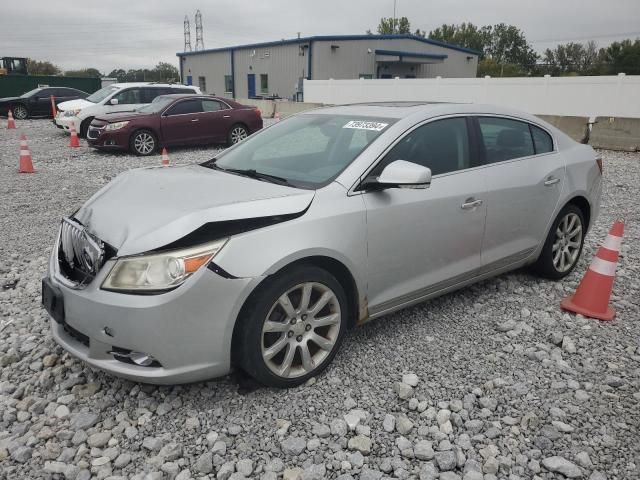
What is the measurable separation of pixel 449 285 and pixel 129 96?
46.8 ft

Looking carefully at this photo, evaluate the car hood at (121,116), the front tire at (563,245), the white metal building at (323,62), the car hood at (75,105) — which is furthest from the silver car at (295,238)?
the white metal building at (323,62)

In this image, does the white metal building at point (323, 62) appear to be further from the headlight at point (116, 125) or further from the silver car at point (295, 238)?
the silver car at point (295, 238)

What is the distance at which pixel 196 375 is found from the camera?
2629 mm

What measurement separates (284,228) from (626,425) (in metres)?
2.11

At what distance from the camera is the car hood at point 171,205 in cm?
260

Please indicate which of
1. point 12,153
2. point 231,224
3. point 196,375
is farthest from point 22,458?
point 12,153

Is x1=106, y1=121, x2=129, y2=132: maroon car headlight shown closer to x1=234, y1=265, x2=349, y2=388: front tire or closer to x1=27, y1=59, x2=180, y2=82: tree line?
x1=234, y1=265, x2=349, y2=388: front tire

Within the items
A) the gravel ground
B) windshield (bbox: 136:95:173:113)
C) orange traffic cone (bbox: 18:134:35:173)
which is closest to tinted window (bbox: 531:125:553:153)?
the gravel ground

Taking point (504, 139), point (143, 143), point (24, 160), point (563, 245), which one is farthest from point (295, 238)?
point (143, 143)

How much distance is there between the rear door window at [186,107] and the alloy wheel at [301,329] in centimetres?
1112

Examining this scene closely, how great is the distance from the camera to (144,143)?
12547 millimetres

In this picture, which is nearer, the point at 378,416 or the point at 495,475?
the point at 495,475

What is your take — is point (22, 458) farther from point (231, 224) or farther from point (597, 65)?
point (597, 65)

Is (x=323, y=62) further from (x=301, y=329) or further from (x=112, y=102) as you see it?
(x=301, y=329)
